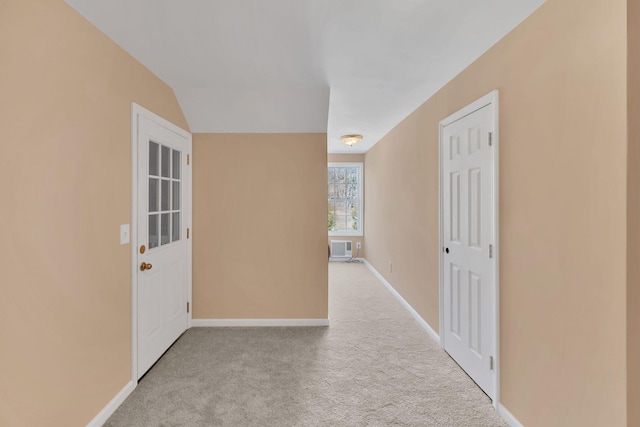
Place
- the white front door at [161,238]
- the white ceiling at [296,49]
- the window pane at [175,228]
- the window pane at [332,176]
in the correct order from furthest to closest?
the window pane at [332,176] → the window pane at [175,228] → the white front door at [161,238] → the white ceiling at [296,49]

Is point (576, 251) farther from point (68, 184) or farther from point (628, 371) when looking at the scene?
point (68, 184)

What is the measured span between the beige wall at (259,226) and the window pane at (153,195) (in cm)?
76

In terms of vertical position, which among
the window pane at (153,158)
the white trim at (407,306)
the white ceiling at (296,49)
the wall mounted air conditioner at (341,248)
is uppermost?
the white ceiling at (296,49)

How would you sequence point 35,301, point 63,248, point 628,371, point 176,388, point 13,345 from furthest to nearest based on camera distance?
1. point 176,388
2. point 63,248
3. point 35,301
4. point 13,345
5. point 628,371

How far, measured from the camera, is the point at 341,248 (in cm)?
691

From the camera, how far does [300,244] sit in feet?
11.4

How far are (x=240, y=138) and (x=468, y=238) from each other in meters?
2.43

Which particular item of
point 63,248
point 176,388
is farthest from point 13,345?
point 176,388

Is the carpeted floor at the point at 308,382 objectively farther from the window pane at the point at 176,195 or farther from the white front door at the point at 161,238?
the window pane at the point at 176,195

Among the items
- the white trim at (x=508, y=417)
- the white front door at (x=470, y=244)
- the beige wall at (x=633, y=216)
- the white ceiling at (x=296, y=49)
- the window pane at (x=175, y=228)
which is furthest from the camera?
the window pane at (x=175, y=228)

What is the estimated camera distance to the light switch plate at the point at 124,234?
2139mm

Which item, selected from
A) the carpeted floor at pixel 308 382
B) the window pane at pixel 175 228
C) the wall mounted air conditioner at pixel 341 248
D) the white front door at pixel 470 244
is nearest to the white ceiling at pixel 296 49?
the white front door at pixel 470 244

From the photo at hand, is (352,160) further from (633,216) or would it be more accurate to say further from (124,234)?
(633,216)

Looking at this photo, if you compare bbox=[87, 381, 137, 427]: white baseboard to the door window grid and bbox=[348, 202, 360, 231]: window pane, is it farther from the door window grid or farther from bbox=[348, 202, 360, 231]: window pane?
bbox=[348, 202, 360, 231]: window pane
